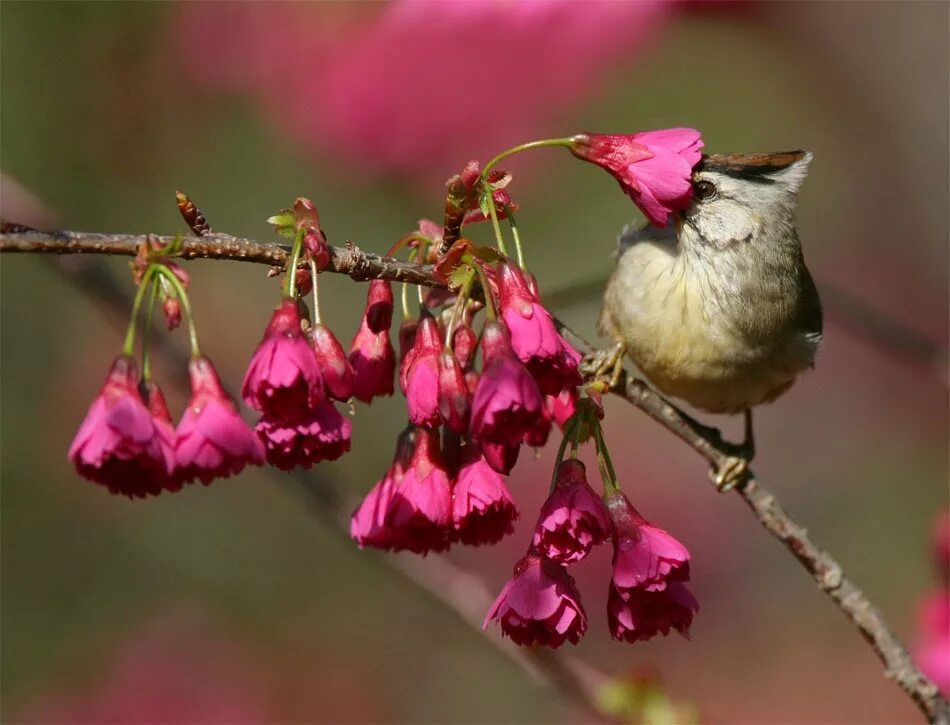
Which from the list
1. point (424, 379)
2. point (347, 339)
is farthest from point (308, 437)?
point (347, 339)

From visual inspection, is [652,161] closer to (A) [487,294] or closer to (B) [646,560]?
(A) [487,294]

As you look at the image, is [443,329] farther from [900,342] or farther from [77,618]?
[77,618]

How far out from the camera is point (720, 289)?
274cm

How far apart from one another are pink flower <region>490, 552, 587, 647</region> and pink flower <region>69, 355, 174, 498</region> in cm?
57

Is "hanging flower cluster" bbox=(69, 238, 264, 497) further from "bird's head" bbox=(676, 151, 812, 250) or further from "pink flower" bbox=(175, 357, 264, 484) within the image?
"bird's head" bbox=(676, 151, 812, 250)

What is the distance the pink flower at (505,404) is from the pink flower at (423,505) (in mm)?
213

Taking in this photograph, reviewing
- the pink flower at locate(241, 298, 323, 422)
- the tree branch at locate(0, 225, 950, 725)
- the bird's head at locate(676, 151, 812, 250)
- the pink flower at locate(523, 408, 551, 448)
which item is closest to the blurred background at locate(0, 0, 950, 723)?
the bird's head at locate(676, 151, 812, 250)

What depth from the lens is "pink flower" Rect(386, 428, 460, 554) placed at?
176cm

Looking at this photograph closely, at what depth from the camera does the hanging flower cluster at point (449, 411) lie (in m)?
1.58

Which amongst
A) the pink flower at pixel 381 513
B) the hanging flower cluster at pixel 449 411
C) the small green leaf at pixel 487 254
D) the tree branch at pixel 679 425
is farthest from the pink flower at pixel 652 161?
the pink flower at pixel 381 513

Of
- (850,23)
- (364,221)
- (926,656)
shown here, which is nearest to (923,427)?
(850,23)

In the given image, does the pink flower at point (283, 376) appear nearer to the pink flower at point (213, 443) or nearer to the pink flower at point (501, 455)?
the pink flower at point (213, 443)

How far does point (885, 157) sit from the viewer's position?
256 inches

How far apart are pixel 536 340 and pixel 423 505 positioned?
33 cm
